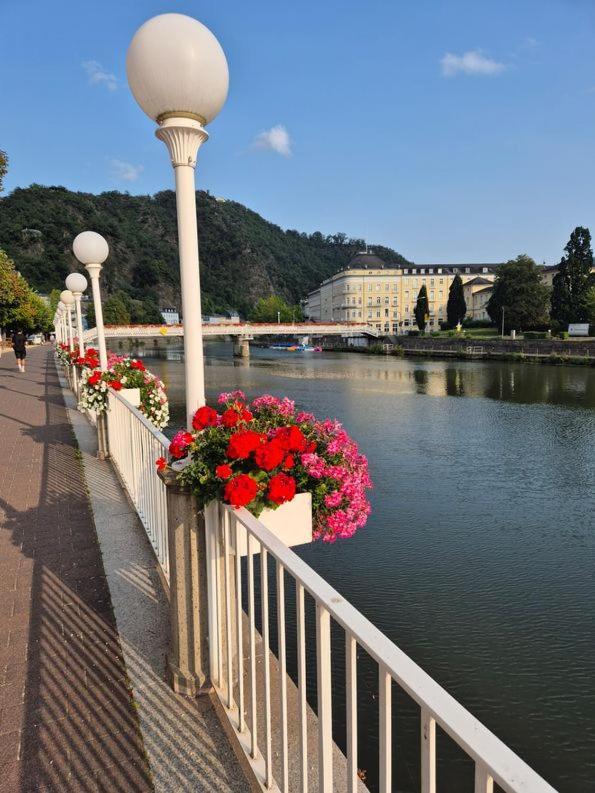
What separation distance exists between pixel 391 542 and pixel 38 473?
203 inches

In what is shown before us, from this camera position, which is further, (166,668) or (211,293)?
(211,293)

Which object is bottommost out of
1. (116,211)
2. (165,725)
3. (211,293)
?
(165,725)

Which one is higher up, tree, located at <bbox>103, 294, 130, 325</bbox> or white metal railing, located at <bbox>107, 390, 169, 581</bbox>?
tree, located at <bbox>103, 294, 130, 325</bbox>

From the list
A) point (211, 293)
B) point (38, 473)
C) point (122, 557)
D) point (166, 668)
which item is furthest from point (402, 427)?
point (211, 293)

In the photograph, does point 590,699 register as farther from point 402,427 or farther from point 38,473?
point 402,427

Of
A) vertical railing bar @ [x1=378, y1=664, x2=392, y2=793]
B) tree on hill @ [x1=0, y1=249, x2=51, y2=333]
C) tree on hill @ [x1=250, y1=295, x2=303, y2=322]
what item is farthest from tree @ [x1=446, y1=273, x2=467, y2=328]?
vertical railing bar @ [x1=378, y1=664, x2=392, y2=793]

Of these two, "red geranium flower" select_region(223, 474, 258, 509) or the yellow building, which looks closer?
"red geranium flower" select_region(223, 474, 258, 509)

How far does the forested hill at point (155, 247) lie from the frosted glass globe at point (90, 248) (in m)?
109

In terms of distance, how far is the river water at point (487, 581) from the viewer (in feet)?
15.9

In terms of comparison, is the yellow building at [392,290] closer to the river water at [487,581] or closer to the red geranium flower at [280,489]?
the river water at [487,581]

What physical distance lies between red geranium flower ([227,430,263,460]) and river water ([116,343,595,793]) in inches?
124

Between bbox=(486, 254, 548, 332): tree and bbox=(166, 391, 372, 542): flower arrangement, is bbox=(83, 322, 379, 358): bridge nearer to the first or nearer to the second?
bbox=(486, 254, 548, 332): tree

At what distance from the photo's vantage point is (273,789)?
2.21 m

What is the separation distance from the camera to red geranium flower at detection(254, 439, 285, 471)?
8.16 ft
